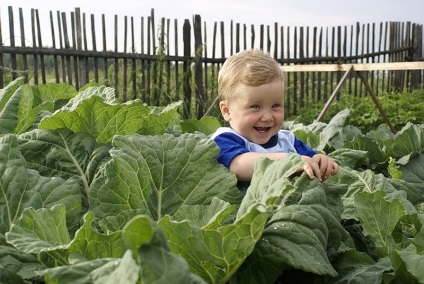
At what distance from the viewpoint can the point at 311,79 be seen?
535 inches

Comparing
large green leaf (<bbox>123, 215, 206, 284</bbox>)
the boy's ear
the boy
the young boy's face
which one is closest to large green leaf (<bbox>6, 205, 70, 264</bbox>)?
large green leaf (<bbox>123, 215, 206, 284</bbox>)

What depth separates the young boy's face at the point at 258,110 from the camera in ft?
6.60

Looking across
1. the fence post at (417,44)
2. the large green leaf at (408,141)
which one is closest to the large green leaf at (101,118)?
the large green leaf at (408,141)

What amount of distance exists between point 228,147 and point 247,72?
0.29 meters

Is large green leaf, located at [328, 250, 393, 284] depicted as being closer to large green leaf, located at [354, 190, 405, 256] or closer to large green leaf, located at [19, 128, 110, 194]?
large green leaf, located at [354, 190, 405, 256]

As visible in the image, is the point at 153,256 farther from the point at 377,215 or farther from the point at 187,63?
the point at 187,63

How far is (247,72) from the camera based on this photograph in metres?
2.00

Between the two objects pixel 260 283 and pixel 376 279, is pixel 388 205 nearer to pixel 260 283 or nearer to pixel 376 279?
pixel 376 279

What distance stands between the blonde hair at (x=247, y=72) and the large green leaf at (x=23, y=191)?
0.81m

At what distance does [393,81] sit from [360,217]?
611 inches

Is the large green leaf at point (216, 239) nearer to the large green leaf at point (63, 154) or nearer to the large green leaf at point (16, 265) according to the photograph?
the large green leaf at point (16, 265)

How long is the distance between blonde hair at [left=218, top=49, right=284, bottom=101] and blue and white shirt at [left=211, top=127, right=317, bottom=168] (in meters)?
0.15

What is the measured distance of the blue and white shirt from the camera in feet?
5.97

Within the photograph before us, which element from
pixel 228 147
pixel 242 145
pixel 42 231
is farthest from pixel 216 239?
pixel 242 145
